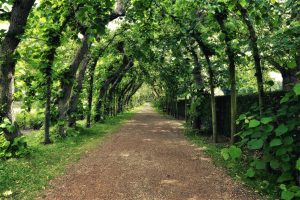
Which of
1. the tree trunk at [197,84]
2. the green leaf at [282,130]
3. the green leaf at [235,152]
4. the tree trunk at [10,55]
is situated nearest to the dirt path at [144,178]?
the green leaf at [235,152]

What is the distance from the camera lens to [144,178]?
8.34 meters

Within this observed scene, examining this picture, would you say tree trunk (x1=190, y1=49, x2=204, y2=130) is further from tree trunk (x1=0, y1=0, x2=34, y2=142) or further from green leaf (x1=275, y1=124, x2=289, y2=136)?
green leaf (x1=275, y1=124, x2=289, y2=136)

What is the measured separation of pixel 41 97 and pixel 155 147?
5085 mm

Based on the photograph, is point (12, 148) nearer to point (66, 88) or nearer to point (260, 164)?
point (66, 88)

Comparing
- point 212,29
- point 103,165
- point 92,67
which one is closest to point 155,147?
point 103,165

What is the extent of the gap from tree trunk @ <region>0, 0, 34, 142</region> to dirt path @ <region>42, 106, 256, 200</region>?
2687mm

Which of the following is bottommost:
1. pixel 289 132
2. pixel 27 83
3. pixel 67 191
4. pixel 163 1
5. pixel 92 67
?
pixel 67 191

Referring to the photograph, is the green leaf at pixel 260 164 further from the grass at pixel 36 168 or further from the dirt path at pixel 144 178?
the grass at pixel 36 168

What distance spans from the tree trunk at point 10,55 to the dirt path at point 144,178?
2687 mm

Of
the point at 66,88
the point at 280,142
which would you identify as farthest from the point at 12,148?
the point at 280,142

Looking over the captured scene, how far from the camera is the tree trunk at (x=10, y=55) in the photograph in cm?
949

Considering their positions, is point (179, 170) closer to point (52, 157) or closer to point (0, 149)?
point (52, 157)

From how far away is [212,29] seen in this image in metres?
11.8

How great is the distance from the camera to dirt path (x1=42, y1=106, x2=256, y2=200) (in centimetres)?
701
